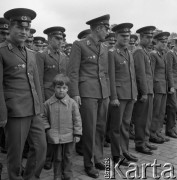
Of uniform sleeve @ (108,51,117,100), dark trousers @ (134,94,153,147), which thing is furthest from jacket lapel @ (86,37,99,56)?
dark trousers @ (134,94,153,147)

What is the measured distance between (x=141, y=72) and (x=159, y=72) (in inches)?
36.4

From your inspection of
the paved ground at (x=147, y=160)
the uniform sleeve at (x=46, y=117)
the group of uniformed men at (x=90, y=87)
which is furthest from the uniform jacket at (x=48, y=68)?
the paved ground at (x=147, y=160)

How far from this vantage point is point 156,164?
4.86 meters

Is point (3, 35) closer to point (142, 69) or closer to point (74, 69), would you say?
point (74, 69)

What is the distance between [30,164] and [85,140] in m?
1.09

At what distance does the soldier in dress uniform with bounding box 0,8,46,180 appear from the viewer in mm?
3322

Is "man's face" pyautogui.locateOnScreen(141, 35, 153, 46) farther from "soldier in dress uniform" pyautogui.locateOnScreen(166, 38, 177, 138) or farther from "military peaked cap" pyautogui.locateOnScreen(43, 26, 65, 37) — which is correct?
"military peaked cap" pyautogui.locateOnScreen(43, 26, 65, 37)

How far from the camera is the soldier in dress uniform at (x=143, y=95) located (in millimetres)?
5410

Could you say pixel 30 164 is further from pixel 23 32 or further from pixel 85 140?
pixel 23 32

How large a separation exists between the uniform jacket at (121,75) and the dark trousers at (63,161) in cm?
123

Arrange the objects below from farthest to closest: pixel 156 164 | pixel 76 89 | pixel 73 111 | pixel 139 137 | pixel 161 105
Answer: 1. pixel 161 105
2. pixel 139 137
3. pixel 156 164
4. pixel 76 89
5. pixel 73 111

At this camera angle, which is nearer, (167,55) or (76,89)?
(76,89)

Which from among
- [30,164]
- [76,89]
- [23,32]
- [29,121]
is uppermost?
[23,32]

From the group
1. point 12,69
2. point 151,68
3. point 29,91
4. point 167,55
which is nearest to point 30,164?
point 29,91
